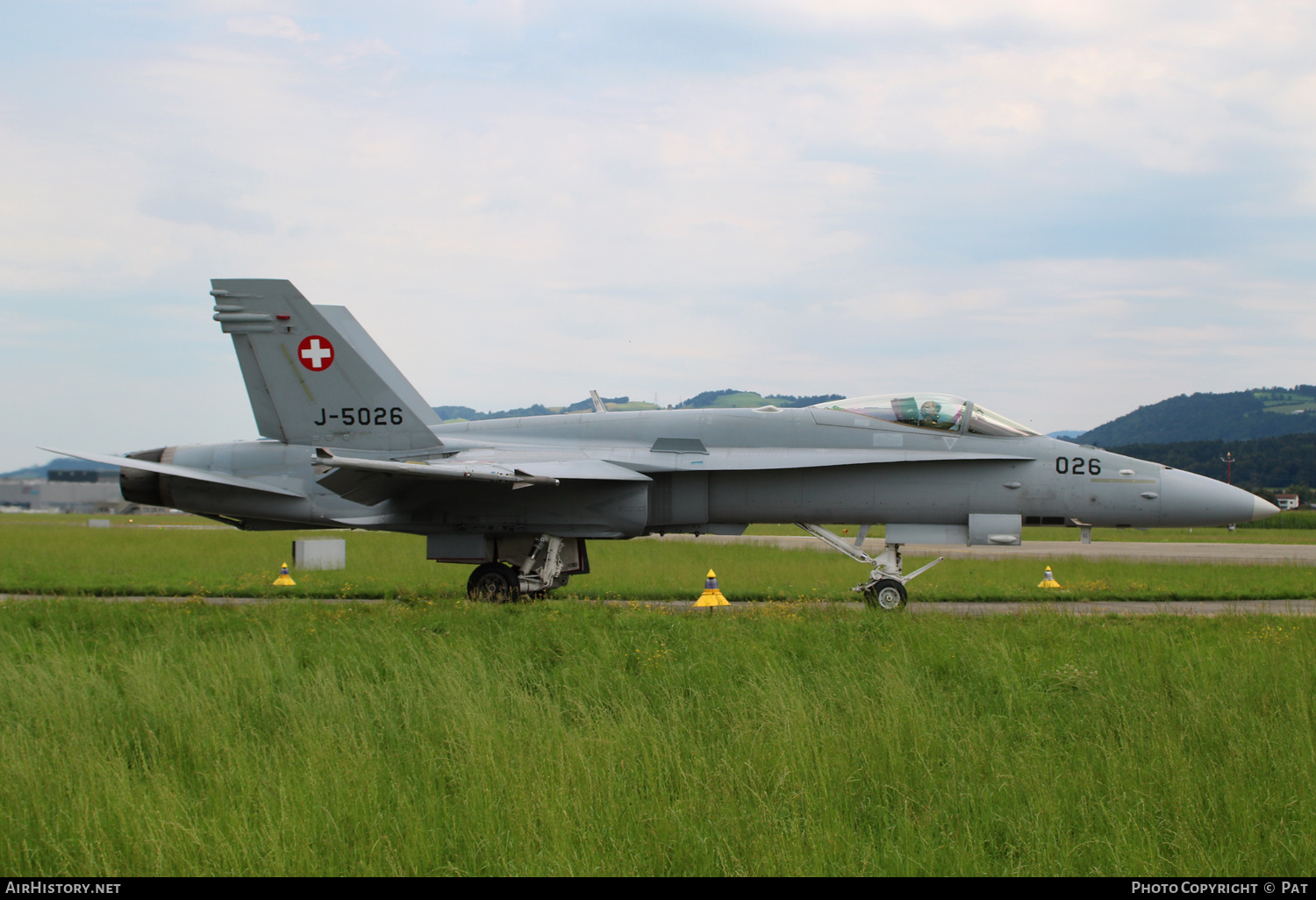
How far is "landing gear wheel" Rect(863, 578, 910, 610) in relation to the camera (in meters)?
11.5

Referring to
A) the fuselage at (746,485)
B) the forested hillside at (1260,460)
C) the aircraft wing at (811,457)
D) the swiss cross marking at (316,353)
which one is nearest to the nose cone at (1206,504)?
the fuselage at (746,485)

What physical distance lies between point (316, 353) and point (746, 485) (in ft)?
20.6

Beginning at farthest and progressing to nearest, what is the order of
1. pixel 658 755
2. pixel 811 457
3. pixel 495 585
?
pixel 495 585
pixel 811 457
pixel 658 755

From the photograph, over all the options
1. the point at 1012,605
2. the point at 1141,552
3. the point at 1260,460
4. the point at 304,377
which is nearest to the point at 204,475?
the point at 304,377

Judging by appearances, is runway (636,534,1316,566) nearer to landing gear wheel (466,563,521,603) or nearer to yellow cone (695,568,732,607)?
yellow cone (695,568,732,607)


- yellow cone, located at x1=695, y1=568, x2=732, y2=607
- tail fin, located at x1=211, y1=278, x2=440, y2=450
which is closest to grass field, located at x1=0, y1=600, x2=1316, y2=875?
yellow cone, located at x1=695, y1=568, x2=732, y2=607

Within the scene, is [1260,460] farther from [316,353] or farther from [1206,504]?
[316,353]

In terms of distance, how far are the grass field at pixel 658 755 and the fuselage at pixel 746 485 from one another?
3.56 metres

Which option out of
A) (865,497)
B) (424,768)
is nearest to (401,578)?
(865,497)

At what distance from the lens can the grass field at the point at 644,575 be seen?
14.7 metres

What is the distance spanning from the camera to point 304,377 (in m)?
12.6

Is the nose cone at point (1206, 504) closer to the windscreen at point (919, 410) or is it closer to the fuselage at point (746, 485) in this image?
the fuselage at point (746, 485)

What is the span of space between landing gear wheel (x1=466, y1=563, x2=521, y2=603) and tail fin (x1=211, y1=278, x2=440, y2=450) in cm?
202
